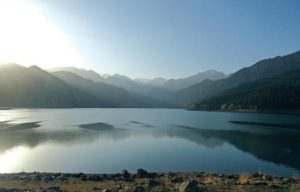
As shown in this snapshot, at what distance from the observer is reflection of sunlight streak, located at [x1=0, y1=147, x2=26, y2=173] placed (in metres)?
56.7

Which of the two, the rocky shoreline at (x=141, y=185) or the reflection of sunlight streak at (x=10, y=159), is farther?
the reflection of sunlight streak at (x=10, y=159)

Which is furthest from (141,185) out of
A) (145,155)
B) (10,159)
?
(10,159)

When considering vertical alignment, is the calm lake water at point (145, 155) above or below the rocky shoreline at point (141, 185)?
below

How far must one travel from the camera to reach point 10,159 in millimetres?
64688

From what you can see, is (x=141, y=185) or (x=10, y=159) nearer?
(x=141, y=185)

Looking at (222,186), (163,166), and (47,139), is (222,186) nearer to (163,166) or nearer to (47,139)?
(163,166)

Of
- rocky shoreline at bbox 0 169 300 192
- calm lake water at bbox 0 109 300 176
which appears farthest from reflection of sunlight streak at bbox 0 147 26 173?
rocky shoreline at bbox 0 169 300 192

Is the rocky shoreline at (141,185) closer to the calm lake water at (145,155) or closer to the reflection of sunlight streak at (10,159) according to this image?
the calm lake water at (145,155)

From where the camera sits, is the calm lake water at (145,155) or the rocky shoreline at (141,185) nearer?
the rocky shoreline at (141,185)

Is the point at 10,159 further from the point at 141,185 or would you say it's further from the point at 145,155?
the point at 141,185

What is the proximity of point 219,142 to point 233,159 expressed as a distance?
87.5ft

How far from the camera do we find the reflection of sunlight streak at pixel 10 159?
5669cm

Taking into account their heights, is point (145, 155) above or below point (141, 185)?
below

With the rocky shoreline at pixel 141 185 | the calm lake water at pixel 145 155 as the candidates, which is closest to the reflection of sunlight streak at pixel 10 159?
the calm lake water at pixel 145 155
